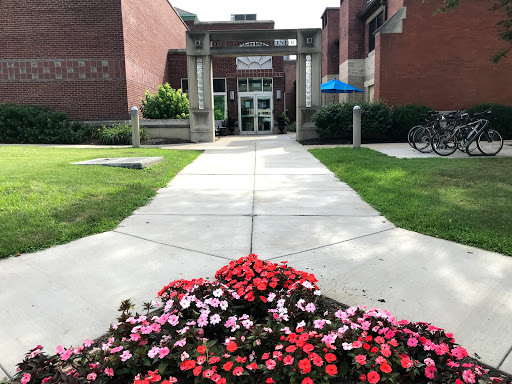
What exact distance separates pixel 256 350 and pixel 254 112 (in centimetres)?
2472

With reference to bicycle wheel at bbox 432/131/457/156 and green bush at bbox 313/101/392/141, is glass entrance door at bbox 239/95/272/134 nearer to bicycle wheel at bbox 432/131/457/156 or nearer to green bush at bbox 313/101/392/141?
green bush at bbox 313/101/392/141

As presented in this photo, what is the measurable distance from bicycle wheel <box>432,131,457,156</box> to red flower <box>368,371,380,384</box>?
34.5 feet

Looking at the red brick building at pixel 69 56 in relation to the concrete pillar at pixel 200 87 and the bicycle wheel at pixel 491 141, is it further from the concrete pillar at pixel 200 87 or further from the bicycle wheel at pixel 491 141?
the bicycle wheel at pixel 491 141

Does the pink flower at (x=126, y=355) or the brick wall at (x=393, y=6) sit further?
the brick wall at (x=393, y=6)

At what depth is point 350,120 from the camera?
14.9 meters

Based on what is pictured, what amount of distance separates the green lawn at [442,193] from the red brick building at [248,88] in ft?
55.5

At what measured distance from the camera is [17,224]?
4.35 m

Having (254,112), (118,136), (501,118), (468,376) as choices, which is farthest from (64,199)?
(254,112)

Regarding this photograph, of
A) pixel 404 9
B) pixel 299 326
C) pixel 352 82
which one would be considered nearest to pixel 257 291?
pixel 299 326

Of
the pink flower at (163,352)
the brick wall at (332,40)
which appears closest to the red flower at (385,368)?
the pink flower at (163,352)

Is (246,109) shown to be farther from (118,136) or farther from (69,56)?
(118,136)

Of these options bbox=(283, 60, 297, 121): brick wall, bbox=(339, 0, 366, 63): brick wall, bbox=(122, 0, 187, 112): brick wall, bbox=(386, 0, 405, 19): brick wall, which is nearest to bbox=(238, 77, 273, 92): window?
bbox=(283, 60, 297, 121): brick wall

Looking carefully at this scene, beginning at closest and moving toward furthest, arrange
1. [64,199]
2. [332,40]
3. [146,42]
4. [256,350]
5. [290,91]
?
[256,350] → [64,199] → [146,42] → [332,40] → [290,91]

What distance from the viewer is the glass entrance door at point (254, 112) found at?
26172mm
